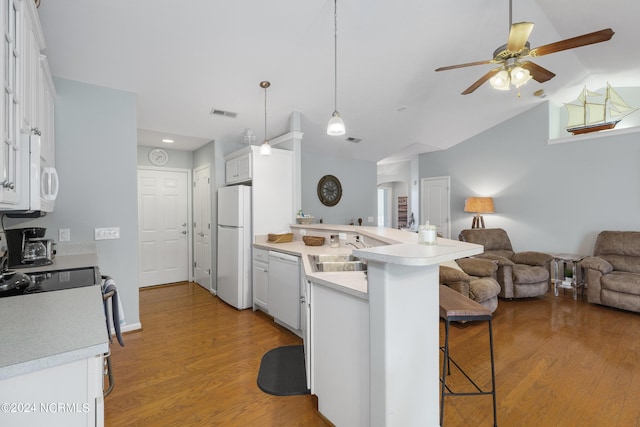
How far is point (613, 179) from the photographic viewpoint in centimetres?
462

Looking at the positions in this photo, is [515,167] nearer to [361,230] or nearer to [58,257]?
[361,230]

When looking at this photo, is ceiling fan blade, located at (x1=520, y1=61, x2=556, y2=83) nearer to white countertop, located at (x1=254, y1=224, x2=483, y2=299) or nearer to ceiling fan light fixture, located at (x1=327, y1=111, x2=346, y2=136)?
ceiling fan light fixture, located at (x1=327, y1=111, x2=346, y2=136)

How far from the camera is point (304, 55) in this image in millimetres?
3213

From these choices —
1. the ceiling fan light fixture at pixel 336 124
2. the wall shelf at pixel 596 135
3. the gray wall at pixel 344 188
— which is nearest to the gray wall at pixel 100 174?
the ceiling fan light fixture at pixel 336 124

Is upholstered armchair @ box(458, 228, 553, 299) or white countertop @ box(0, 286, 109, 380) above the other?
white countertop @ box(0, 286, 109, 380)

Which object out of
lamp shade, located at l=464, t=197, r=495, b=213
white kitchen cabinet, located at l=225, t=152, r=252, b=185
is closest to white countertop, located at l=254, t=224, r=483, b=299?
white kitchen cabinet, located at l=225, t=152, r=252, b=185

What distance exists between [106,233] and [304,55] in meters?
2.85

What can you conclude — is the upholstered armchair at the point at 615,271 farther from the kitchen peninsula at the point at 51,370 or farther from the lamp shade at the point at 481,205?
the kitchen peninsula at the point at 51,370

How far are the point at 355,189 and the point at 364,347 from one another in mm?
5030

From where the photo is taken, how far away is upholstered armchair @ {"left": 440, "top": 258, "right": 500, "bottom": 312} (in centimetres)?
324

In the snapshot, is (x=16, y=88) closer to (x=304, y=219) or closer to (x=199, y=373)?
(x=199, y=373)

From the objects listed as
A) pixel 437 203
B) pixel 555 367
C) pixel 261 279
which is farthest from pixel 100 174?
pixel 437 203

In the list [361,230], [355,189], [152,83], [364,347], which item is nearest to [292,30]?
[152,83]

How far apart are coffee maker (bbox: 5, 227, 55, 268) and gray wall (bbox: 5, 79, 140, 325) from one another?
1.88 feet
